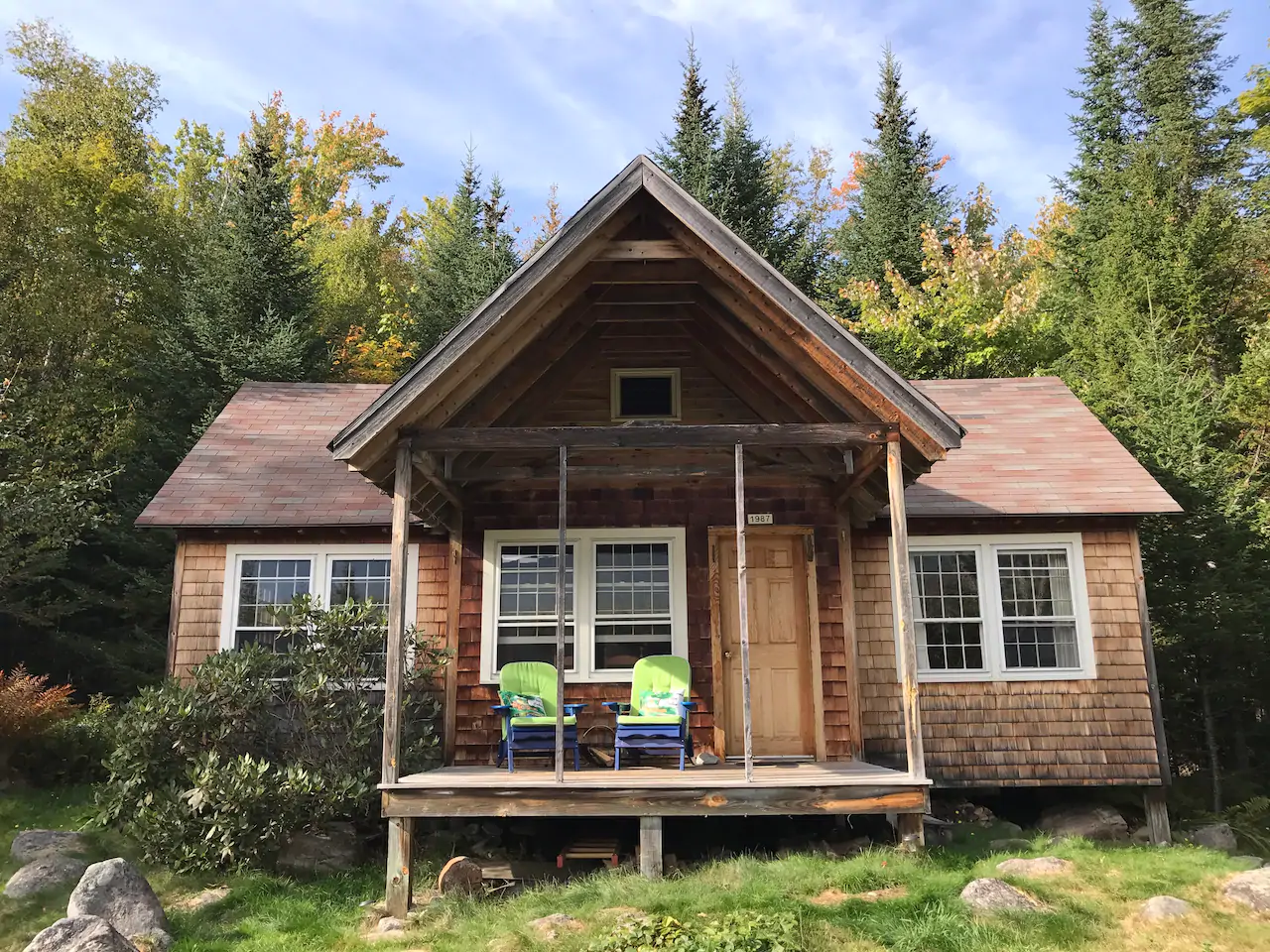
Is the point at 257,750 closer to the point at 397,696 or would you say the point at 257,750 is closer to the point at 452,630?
the point at 452,630

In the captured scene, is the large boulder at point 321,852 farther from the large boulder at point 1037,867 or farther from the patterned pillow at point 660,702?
the large boulder at point 1037,867

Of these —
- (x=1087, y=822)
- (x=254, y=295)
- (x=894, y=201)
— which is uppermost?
(x=894, y=201)

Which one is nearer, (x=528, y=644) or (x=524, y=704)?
(x=524, y=704)

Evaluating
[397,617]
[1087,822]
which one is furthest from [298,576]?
[1087,822]

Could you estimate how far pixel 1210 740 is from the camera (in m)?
11.8

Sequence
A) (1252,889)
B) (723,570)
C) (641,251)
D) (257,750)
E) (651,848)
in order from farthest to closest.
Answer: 1. (723,570)
2. (257,750)
3. (641,251)
4. (651,848)
5. (1252,889)

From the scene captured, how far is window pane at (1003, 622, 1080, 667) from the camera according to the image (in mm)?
9250

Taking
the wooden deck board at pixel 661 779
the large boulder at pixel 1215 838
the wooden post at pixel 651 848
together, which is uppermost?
the wooden deck board at pixel 661 779

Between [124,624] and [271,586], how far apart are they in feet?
22.5

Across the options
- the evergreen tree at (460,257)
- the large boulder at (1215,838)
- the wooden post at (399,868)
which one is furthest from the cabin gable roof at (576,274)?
the evergreen tree at (460,257)

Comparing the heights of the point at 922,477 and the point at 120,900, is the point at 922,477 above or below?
above

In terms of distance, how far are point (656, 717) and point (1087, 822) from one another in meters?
4.30

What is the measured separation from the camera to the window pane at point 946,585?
9.39 metres

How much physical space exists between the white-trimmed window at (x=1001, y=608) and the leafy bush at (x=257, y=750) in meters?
4.89
